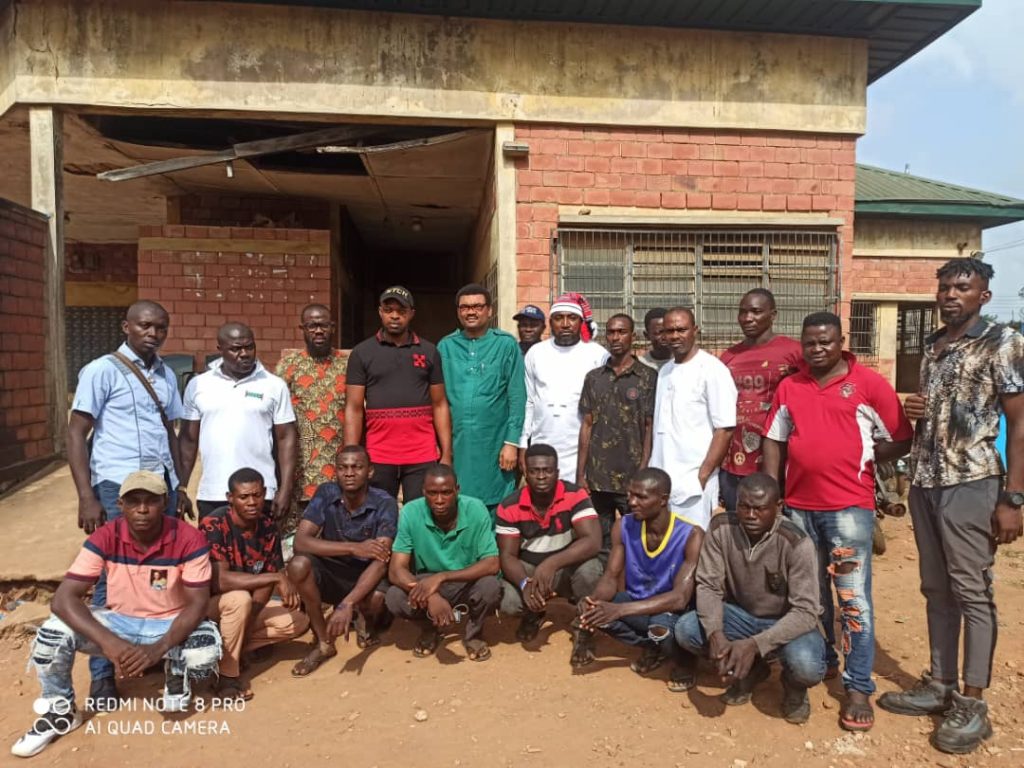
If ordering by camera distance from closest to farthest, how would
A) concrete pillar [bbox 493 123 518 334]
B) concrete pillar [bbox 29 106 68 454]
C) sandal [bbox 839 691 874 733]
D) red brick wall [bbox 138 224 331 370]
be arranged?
sandal [bbox 839 691 874 733] < concrete pillar [bbox 29 106 68 454] < concrete pillar [bbox 493 123 518 334] < red brick wall [bbox 138 224 331 370]

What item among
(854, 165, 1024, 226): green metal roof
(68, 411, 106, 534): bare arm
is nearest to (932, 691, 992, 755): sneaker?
(68, 411, 106, 534): bare arm

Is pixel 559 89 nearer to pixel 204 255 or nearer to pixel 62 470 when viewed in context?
pixel 204 255

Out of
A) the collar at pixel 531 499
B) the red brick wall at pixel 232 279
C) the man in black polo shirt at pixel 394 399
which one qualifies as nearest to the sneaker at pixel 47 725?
the man in black polo shirt at pixel 394 399

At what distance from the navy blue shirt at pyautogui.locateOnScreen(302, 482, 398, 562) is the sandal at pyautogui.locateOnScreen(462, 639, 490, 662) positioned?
0.67m

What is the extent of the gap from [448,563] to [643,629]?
1016 millimetres

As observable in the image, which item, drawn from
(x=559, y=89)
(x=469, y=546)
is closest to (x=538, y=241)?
(x=559, y=89)

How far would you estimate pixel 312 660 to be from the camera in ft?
10.7

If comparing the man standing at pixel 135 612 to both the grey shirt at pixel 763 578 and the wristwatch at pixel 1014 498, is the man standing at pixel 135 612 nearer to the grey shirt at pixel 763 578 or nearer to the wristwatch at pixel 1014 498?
→ the grey shirt at pixel 763 578

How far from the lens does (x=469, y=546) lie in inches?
136

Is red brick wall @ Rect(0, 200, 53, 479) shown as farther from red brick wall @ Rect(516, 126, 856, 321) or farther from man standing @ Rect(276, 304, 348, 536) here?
red brick wall @ Rect(516, 126, 856, 321)

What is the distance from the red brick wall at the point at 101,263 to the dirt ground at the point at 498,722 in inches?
394

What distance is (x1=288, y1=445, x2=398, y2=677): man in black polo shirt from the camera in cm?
331

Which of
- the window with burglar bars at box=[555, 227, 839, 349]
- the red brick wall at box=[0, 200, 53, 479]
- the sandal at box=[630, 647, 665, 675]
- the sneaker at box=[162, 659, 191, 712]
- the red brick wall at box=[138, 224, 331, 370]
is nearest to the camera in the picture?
the sneaker at box=[162, 659, 191, 712]

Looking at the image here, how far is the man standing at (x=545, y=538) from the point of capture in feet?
11.3
